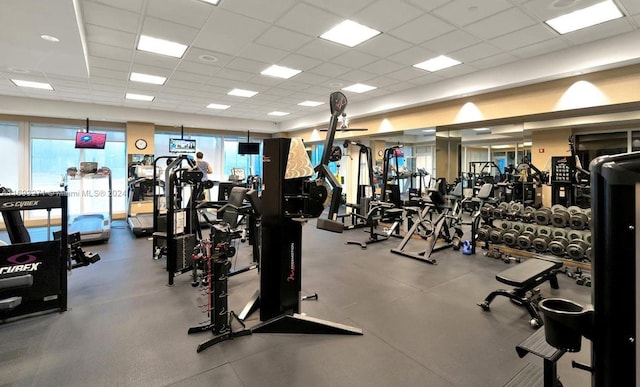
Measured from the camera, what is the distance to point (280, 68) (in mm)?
5727

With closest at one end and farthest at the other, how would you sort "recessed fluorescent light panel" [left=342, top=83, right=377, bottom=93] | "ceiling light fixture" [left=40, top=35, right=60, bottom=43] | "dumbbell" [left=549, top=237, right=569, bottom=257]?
"ceiling light fixture" [left=40, top=35, right=60, bottom=43] → "dumbbell" [left=549, top=237, right=569, bottom=257] → "recessed fluorescent light panel" [left=342, top=83, right=377, bottom=93]

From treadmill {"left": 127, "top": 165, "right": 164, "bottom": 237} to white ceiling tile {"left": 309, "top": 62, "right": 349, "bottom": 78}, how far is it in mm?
3817

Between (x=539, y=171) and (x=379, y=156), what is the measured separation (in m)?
5.13

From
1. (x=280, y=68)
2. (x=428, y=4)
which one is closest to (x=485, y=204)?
(x=428, y=4)

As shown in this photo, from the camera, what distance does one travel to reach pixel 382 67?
5602 millimetres

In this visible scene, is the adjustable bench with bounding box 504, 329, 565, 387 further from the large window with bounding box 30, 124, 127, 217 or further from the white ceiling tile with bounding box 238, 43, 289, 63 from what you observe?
the large window with bounding box 30, 124, 127, 217

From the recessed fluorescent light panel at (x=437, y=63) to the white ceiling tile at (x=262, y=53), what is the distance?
7.85ft

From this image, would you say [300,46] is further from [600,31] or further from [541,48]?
[600,31]

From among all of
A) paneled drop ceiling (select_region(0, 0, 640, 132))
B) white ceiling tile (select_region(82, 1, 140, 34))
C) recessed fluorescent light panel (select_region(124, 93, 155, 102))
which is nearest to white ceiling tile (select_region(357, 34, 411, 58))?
paneled drop ceiling (select_region(0, 0, 640, 132))

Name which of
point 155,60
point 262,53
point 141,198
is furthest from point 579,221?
point 141,198

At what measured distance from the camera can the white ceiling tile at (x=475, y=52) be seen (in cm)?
465

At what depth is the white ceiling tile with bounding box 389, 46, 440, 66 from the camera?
15.7 ft

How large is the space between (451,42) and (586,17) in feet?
4.96

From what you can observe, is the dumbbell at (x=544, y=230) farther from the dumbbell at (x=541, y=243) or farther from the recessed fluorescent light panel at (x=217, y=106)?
the recessed fluorescent light panel at (x=217, y=106)
